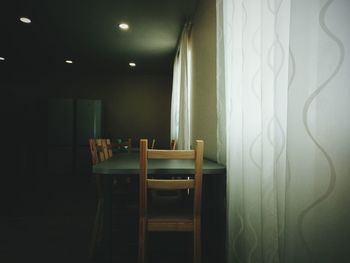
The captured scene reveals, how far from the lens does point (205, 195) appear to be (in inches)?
74.5

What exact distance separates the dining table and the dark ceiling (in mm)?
2387

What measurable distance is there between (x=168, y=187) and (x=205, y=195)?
755mm

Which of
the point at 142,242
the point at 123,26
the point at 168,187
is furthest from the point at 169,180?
the point at 123,26

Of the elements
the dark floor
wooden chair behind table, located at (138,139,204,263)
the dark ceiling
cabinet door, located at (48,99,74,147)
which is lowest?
the dark floor

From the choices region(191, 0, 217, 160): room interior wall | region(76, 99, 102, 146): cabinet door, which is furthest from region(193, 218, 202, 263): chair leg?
region(76, 99, 102, 146): cabinet door

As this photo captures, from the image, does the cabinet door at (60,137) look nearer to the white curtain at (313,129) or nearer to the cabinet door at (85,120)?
the cabinet door at (85,120)

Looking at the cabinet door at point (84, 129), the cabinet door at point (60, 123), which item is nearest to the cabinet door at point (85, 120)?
the cabinet door at point (84, 129)

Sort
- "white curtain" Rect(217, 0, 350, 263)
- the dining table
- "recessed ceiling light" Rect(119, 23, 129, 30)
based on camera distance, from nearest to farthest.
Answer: "white curtain" Rect(217, 0, 350, 263), the dining table, "recessed ceiling light" Rect(119, 23, 129, 30)

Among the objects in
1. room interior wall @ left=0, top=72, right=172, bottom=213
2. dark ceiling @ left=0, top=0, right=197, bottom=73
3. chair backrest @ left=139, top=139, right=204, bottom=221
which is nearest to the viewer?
chair backrest @ left=139, top=139, right=204, bottom=221

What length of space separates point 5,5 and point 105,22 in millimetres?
1338

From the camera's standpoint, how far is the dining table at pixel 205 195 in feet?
4.56

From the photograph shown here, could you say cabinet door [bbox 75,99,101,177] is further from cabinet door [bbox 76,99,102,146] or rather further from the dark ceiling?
the dark ceiling

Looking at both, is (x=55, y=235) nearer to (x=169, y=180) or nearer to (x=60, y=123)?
(x=169, y=180)

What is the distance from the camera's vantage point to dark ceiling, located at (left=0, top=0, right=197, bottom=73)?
3.02 m
